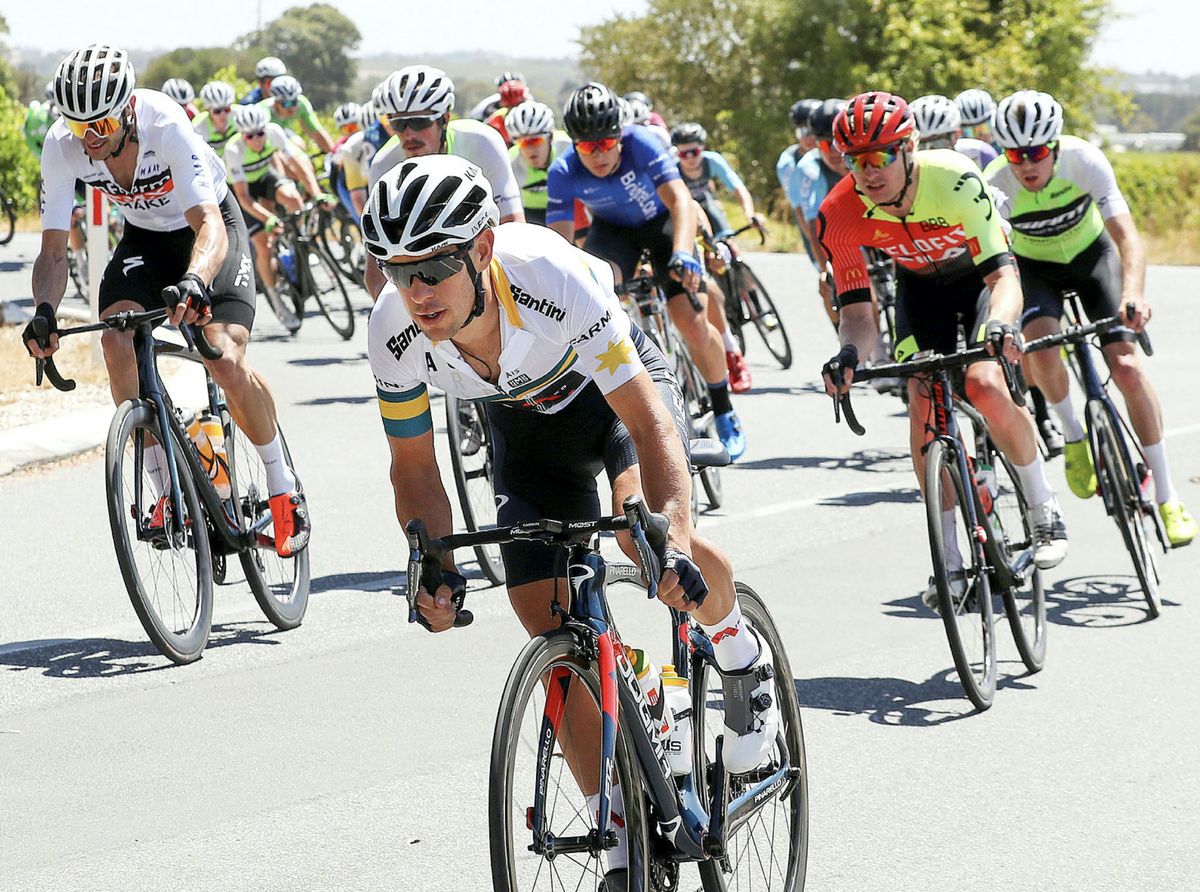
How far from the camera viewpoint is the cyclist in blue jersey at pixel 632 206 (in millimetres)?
9156

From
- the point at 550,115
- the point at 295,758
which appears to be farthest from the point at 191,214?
the point at 550,115

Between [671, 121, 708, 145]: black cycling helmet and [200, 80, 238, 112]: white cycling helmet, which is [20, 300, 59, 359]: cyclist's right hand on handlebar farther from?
[200, 80, 238, 112]: white cycling helmet

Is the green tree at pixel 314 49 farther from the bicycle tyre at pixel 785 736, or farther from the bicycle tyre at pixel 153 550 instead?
the bicycle tyre at pixel 785 736

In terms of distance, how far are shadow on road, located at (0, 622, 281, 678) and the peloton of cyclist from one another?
3896 mm

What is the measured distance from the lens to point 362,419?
39.8ft

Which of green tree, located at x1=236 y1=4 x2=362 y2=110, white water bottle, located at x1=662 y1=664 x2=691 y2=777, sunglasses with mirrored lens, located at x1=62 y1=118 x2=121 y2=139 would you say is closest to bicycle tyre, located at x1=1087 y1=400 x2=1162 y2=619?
white water bottle, located at x1=662 y1=664 x2=691 y2=777

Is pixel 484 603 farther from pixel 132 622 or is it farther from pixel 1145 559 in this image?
pixel 1145 559

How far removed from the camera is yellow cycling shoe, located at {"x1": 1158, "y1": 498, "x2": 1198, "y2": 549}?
760 centimetres

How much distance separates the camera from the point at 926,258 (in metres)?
6.85

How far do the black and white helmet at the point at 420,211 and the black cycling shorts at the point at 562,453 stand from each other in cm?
75

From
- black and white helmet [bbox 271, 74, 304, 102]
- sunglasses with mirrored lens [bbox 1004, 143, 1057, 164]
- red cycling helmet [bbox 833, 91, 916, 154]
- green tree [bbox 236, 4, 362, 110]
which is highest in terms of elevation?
red cycling helmet [bbox 833, 91, 916, 154]

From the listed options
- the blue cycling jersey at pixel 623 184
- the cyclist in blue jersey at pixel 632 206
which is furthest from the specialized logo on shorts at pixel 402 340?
the blue cycling jersey at pixel 623 184

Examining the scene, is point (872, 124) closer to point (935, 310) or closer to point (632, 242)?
point (935, 310)

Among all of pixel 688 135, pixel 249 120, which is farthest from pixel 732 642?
pixel 249 120
